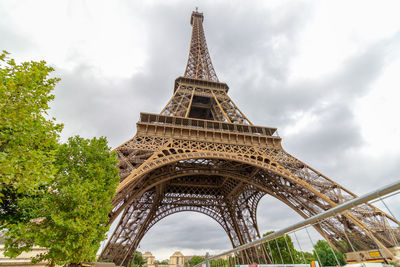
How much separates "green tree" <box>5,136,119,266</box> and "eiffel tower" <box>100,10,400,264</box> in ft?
10.9

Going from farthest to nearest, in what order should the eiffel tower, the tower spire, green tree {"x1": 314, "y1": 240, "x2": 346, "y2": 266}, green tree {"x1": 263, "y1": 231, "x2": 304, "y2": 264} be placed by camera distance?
1. the tower spire
2. the eiffel tower
3. green tree {"x1": 314, "y1": 240, "x2": 346, "y2": 266}
4. green tree {"x1": 263, "y1": 231, "x2": 304, "y2": 264}

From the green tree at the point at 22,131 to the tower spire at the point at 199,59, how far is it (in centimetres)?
2119

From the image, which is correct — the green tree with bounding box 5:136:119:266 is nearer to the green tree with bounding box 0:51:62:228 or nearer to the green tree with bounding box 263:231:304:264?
the green tree with bounding box 0:51:62:228

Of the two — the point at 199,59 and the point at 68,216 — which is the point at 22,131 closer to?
the point at 68,216

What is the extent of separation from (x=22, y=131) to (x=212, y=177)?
74.1 feet

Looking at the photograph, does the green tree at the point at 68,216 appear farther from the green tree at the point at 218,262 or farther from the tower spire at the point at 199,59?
the tower spire at the point at 199,59

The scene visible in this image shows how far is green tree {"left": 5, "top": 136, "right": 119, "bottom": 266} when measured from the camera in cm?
587

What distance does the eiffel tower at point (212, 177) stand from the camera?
1205 centimetres

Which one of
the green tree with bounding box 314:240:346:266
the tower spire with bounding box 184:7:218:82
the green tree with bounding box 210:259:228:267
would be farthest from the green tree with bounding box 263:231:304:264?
the tower spire with bounding box 184:7:218:82

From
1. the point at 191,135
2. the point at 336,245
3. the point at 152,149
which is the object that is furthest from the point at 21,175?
the point at 336,245

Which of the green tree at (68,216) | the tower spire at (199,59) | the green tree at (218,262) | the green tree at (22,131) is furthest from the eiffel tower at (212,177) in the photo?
the green tree at (22,131)

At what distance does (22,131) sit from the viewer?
5.00m

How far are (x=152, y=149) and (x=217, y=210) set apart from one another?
1616 centimetres

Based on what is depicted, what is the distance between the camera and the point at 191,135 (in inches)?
651
